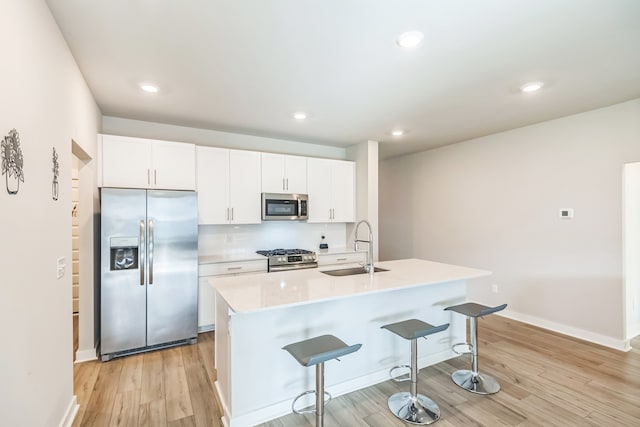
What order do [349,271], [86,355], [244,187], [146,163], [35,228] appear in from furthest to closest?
[244,187]
[146,163]
[86,355]
[349,271]
[35,228]

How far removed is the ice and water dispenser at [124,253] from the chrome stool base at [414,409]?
275 cm

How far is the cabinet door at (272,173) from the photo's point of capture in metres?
4.33

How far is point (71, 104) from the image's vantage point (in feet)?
7.41

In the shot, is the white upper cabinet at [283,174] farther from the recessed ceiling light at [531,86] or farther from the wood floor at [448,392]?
the recessed ceiling light at [531,86]

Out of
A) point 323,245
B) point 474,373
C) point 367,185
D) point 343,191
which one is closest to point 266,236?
point 323,245

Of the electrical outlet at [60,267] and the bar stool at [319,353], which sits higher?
the electrical outlet at [60,267]

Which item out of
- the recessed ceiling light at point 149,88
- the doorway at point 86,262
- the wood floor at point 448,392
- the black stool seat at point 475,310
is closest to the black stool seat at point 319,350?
the wood floor at point 448,392

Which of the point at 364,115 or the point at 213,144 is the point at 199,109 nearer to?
the point at 213,144

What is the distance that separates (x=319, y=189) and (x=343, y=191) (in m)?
0.43

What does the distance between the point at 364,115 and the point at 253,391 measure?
2954 millimetres

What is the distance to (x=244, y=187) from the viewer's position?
418 cm

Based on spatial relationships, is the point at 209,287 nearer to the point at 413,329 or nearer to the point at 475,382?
the point at 413,329

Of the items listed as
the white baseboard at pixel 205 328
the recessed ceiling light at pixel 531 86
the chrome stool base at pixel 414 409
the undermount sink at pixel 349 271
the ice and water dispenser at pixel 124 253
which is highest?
the recessed ceiling light at pixel 531 86

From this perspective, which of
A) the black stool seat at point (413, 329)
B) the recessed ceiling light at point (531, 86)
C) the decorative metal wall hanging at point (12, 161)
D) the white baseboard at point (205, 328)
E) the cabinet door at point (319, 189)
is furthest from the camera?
the cabinet door at point (319, 189)
